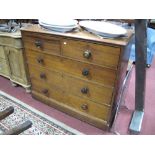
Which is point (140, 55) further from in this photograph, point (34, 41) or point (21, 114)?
point (21, 114)

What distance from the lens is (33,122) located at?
1.71 metres

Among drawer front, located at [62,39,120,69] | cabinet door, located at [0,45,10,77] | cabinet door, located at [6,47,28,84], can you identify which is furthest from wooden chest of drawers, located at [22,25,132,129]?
cabinet door, located at [0,45,10,77]

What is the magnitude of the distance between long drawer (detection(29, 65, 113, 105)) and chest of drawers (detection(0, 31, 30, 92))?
0.20 m

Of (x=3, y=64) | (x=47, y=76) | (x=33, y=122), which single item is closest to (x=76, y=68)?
(x=47, y=76)

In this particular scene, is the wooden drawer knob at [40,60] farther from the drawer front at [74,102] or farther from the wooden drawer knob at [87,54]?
the wooden drawer knob at [87,54]

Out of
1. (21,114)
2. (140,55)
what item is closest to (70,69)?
(140,55)

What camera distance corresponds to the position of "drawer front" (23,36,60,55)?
1.53 metres

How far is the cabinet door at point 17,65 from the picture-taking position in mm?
1958

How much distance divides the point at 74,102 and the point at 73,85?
196 millimetres

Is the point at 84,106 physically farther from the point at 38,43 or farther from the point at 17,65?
the point at 17,65

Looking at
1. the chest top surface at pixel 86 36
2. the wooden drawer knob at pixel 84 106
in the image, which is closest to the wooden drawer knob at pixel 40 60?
the chest top surface at pixel 86 36

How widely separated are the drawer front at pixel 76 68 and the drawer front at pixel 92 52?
0.17 feet

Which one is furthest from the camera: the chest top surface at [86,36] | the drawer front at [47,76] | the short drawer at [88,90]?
the drawer front at [47,76]
